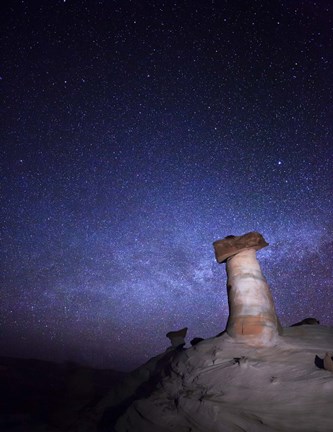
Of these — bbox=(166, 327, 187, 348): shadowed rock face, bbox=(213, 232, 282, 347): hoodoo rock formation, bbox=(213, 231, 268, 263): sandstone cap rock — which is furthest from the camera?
bbox=(166, 327, 187, 348): shadowed rock face

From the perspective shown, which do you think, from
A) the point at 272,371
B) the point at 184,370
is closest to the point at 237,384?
the point at 272,371

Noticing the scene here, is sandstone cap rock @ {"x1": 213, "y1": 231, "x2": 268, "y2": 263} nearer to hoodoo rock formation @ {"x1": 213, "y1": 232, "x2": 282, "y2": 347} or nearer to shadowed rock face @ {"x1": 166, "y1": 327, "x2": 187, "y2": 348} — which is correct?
hoodoo rock formation @ {"x1": 213, "y1": 232, "x2": 282, "y2": 347}

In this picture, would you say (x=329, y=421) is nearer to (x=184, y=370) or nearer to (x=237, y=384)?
(x=237, y=384)

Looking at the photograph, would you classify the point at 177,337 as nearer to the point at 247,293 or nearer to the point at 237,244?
the point at 247,293

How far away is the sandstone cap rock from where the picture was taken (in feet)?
30.2

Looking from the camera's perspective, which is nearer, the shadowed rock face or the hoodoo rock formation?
the hoodoo rock formation

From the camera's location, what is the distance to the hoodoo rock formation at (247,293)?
25.8 feet

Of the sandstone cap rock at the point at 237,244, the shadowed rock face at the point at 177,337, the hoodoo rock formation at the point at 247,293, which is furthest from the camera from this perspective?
the shadowed rock face at the point at 177,337

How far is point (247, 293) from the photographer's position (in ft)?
27.8

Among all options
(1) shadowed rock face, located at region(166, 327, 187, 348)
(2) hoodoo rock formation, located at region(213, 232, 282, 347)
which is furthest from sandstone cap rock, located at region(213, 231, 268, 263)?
(1) shadowed rock face, located at region(166, 327, 187, 348)

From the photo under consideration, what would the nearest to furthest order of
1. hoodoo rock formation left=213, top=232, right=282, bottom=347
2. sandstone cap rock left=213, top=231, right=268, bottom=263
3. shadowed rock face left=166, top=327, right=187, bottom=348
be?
hoodoo rock formation left=213, top=232, right=282, bottom=347 → sandstone cap rock left=213, top=231, right=268, bottom=263 → shadowed rock face left=166, top=327, right=187, bottom=348

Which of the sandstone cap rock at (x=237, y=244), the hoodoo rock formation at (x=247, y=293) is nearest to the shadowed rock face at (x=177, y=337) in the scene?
the hoodoo rock formation at (x=247, y=293)

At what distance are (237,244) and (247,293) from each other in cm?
166

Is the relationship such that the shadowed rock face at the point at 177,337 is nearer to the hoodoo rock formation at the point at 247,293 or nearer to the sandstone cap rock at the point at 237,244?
the hoodoo rock formation at the point at 247,293
